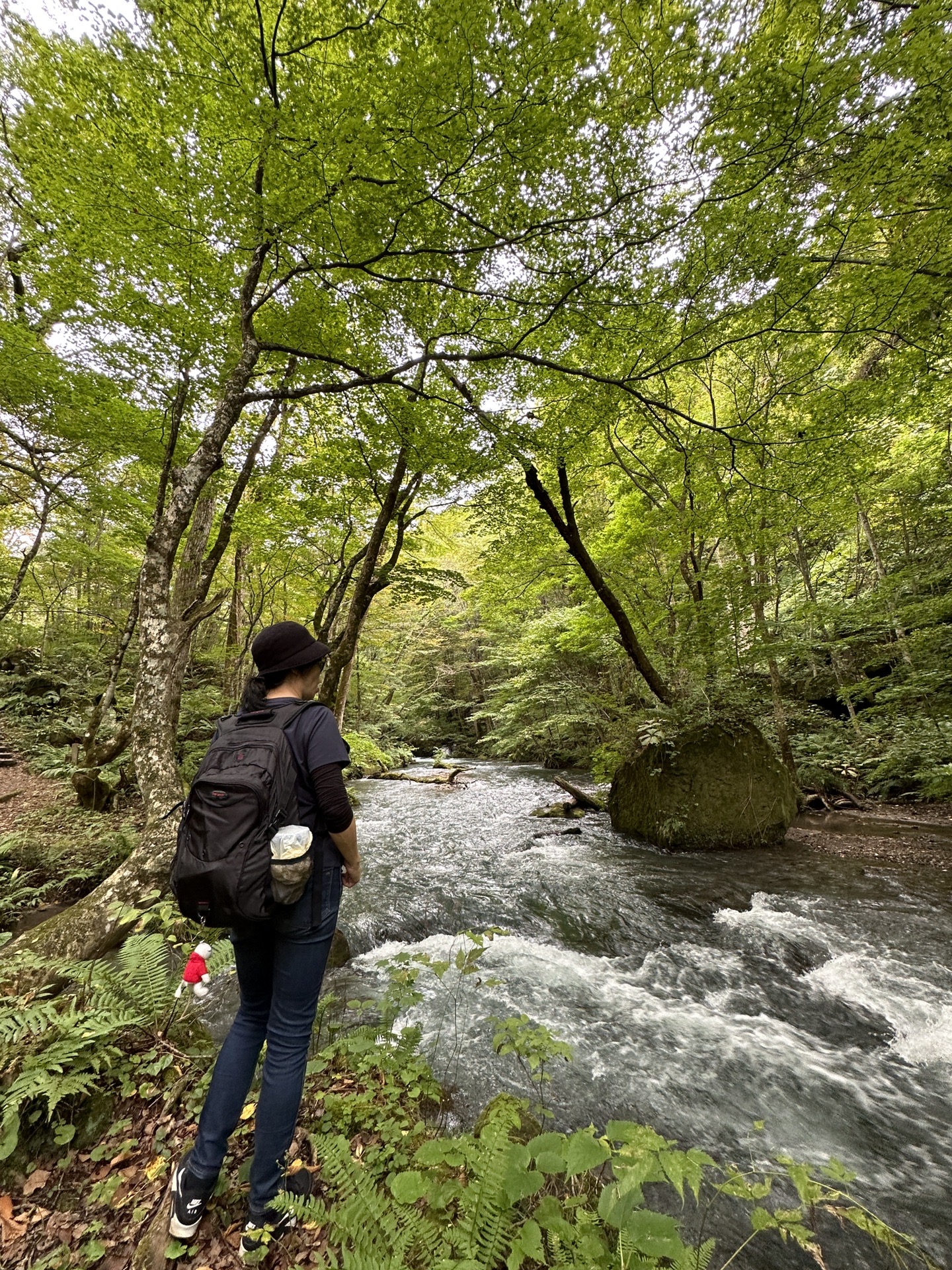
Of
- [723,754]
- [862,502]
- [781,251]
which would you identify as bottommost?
[723,754]

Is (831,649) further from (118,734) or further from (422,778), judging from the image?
(118,734)

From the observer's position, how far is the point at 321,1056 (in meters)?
2.70

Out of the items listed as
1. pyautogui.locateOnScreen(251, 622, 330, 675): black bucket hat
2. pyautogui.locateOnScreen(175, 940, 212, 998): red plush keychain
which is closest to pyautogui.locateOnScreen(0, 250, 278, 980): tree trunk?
pyautogui.locateOnScreen(175, 940, 212, 998): red plush keychain

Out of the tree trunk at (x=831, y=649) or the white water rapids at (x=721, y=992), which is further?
the tree trunk at (x=831, y=649)

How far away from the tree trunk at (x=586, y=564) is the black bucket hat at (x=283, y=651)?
630 centimetres

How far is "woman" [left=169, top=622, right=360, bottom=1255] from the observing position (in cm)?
182

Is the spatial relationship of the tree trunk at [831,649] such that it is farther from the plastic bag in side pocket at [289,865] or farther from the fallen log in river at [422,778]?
the fallen log in river at [422,778]

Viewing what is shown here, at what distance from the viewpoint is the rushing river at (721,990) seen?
2.95 metres

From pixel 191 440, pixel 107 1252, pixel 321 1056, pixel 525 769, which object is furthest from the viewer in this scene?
pixel 525 769

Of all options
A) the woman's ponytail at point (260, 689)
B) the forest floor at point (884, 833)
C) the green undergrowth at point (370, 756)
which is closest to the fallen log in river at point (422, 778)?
the green undergrowth at point (370, 756)

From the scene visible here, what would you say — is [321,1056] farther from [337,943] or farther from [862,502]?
[862,502]

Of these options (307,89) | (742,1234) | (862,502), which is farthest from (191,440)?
(862,502)

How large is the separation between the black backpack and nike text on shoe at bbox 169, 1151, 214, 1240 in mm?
986

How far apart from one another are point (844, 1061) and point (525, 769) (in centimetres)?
1469
